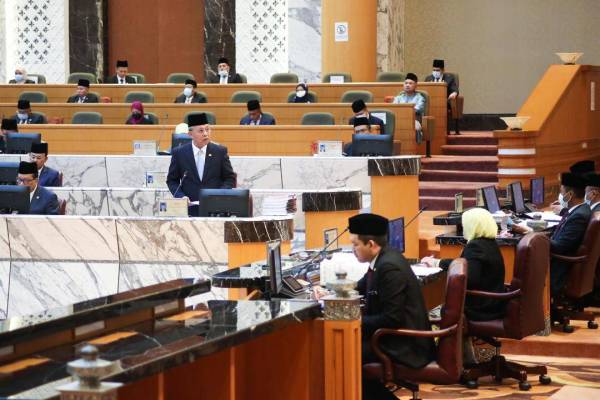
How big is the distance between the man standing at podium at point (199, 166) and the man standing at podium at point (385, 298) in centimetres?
428

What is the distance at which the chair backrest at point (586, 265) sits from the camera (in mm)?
9195

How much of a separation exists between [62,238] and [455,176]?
23.8 ft

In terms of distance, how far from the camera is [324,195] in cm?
991

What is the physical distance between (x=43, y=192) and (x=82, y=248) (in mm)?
1567

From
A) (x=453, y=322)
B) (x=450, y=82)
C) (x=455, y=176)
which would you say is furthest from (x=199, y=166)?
(x=450, y=82)

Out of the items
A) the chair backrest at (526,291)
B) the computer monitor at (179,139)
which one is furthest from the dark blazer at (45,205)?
the chair backrest at (526,291)

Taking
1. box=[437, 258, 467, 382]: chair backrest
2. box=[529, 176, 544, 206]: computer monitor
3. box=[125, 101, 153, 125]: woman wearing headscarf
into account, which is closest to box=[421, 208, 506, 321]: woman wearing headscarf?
box=[437, 258, 467, 382]: chair backrest

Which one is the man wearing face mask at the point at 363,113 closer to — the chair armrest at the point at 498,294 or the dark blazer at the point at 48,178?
the dark blazer at the point at 48,178

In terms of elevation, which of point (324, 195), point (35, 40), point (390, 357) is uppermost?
point (35, 40)

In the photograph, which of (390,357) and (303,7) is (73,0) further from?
(390,357)

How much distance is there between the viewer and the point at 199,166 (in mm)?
10477

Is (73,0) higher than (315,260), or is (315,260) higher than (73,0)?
(73,0)

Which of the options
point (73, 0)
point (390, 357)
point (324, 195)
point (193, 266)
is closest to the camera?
point (390, 357)

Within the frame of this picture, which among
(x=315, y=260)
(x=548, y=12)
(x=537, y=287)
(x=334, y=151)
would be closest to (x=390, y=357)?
(x=315, y=260)
